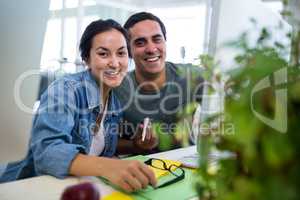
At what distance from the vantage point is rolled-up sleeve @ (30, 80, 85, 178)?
2.75 feet

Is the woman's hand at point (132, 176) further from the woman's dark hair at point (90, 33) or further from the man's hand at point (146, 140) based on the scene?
the woman's dark hair at point (90, 33)

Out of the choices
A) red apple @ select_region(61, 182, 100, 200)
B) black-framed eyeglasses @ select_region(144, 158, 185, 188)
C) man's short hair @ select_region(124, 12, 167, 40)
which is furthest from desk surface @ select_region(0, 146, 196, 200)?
man's short hair @ select_region(124, 12, 167, 40)

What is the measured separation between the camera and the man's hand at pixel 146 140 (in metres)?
1.15

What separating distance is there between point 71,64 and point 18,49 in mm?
191

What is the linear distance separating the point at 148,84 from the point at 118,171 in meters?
0.59

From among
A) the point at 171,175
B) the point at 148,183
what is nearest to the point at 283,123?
the point at 148,183

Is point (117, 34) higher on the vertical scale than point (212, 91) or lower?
higher

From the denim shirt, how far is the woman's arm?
3 cm

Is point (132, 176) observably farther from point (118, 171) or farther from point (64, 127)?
point (64, 127)

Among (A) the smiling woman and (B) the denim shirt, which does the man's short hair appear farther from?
(B) the denim shirt

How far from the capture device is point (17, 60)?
1.00 meters

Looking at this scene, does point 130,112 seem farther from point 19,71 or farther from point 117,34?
point 19,71

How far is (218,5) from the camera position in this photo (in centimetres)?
127

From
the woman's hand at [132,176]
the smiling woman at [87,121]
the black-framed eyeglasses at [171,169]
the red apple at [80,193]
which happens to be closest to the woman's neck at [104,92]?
the smiling woman at [87,121]
